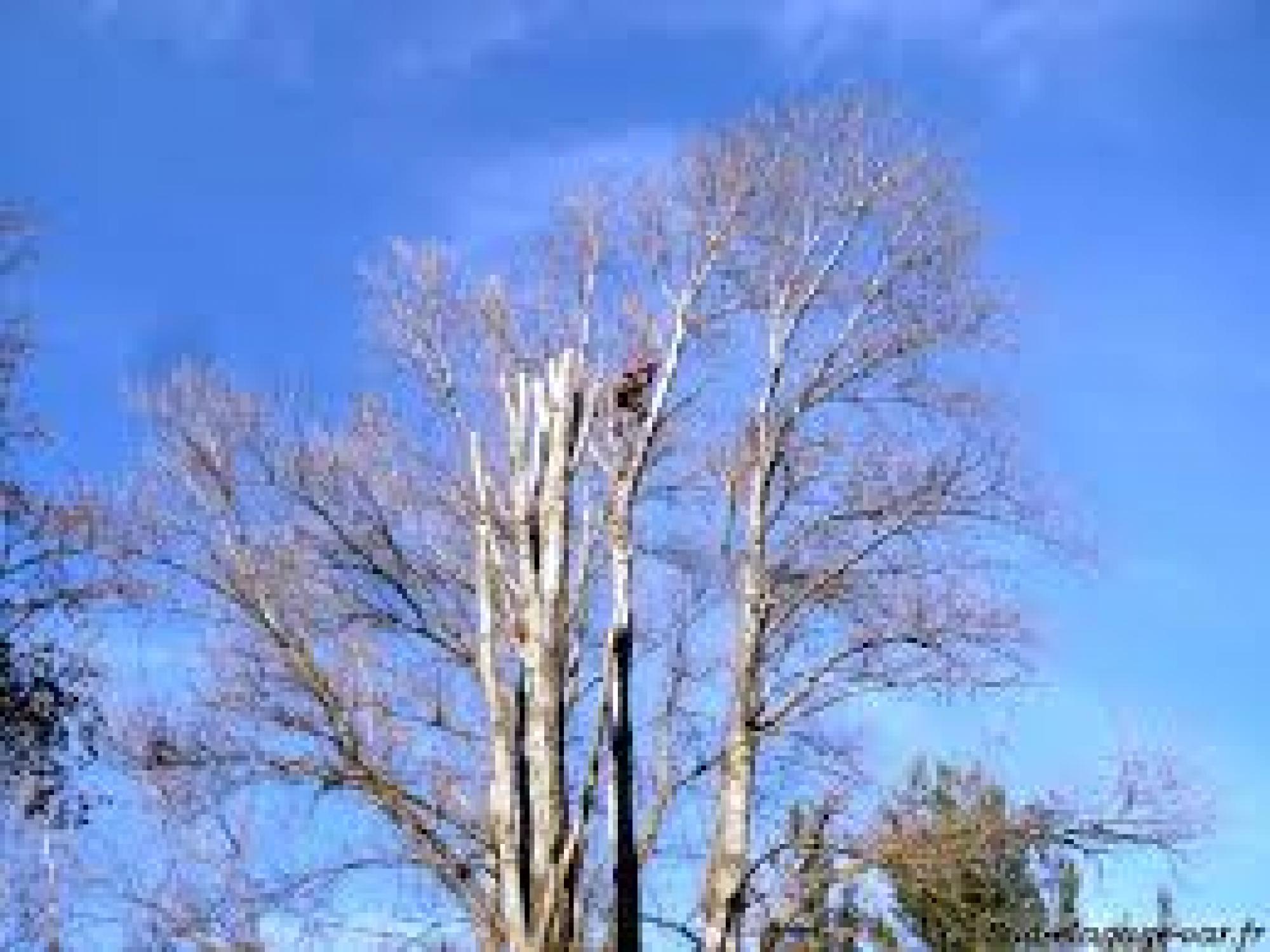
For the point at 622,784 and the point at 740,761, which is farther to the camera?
the point at 740,761

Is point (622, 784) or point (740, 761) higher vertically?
point (740, 761)

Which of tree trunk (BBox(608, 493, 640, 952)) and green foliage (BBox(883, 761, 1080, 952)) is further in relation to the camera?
green foliage (BBox(883, 761, 1080, 952))

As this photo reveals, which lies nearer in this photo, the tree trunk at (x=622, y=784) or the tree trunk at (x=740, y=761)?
the tree trunk at (x=622, y=784)

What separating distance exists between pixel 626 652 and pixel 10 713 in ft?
17.9

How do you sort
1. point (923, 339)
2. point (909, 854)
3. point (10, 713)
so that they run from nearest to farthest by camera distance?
point (10, 713), point (909, 854), point (923, 339)

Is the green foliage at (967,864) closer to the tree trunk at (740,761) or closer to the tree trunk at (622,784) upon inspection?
the tree trunk at (740,761)

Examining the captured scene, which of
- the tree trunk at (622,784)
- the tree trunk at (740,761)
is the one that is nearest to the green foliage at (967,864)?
the tree trunk at (740,761)

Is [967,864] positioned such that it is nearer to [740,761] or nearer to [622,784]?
[740,761]

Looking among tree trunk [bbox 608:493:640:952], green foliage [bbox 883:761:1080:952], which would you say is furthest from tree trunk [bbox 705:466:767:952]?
tree trunk [bbox 608:493:640:952]

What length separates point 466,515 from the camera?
16219 mm

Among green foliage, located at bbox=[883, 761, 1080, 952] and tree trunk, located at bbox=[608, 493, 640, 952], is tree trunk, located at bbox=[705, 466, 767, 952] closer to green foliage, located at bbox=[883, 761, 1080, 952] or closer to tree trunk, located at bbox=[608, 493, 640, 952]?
green foliage, located at bbox=[883, 761, 1080, 952]

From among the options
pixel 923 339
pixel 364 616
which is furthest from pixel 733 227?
pixel 364 616

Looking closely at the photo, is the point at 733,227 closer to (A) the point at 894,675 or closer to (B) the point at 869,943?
(A) the point at 894,675

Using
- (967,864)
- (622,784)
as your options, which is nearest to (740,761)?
(967,864)
